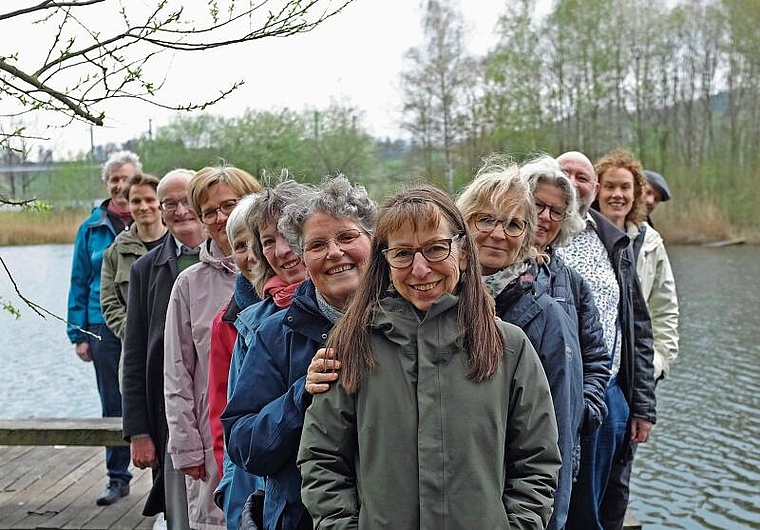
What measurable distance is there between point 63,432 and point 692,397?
7.02m

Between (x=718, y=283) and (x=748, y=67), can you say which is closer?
(x=718, y=283)

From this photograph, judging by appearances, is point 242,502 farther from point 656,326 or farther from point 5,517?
point 5,517

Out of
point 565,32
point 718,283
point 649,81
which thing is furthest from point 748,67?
point 718,283

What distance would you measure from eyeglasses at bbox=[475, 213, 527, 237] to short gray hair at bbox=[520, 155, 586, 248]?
1.37 ft

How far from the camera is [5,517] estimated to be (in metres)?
4.68

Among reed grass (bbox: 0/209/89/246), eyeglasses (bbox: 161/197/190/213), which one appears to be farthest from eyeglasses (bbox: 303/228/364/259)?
reed grass (bbox: 0/209/89/246)

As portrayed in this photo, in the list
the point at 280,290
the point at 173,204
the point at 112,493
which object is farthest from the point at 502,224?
the point at 112,493

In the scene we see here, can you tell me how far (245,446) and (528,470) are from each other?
65cm

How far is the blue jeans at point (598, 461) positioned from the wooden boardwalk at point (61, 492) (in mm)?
2193

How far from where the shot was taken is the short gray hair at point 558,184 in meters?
3.10

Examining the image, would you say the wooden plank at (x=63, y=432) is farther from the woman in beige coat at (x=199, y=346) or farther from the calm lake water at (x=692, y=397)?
the calm lake water at (x=692, y=397)

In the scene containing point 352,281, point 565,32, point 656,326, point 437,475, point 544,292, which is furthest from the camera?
point 565,32

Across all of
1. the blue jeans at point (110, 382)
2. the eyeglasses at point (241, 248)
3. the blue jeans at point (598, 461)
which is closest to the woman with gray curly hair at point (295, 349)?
the eyeglasses at point (241, 248)

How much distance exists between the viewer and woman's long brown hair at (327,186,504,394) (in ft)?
6.83
